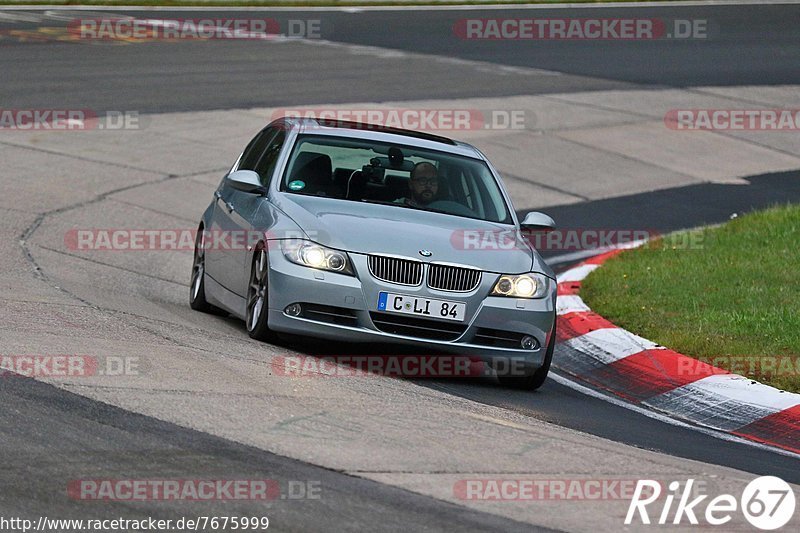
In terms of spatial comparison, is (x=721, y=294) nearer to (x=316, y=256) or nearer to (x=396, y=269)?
(x=396, y=269)

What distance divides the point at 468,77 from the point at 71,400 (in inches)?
733

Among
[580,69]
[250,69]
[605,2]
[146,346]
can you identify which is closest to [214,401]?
[146,346]

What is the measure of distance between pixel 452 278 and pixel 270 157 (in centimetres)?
225

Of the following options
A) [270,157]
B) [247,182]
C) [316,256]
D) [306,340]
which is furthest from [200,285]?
[316,256]

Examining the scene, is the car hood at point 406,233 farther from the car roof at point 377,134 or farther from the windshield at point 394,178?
the car roof at point 377,134

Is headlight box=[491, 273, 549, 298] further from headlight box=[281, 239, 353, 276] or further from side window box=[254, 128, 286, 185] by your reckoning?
side window box=[254, 128, 286, 185]

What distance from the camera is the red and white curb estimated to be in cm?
883

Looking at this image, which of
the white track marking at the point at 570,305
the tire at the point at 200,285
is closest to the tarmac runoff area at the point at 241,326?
the tire at the point at 200,285

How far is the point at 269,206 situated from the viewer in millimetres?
9812

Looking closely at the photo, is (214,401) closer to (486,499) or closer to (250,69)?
(486,499)

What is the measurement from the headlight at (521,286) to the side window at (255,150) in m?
2.66

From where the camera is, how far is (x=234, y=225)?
10.3 meters

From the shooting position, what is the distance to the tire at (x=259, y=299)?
9172mm

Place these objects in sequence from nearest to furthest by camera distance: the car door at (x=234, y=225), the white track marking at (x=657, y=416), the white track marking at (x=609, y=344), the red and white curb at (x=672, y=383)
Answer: the white track marking at (x=657, y=416) → the red and white curb at (x=672, y=383) → the car door at (x=234, y=225) → the white track marking at (x=609, y=344)
